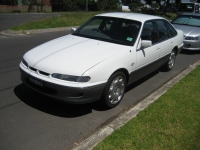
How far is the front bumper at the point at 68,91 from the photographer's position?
11.5 ft

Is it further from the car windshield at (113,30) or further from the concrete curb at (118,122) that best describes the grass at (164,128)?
the car windshield at (113,30)

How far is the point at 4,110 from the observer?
153 inches

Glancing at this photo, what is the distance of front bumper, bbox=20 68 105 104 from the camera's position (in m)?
3.49

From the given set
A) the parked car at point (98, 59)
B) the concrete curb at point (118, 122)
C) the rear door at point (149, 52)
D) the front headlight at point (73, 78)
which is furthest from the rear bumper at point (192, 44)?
the front headlight at point (73, 78)

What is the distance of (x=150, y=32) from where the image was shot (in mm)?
5117

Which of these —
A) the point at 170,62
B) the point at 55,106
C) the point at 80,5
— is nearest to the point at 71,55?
the point at 55,106

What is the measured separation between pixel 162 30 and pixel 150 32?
31.3 inches

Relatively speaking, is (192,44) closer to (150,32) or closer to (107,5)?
(150,32)

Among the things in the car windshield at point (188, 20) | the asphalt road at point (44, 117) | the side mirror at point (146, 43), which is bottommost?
the asphalt road at point (44, 117)

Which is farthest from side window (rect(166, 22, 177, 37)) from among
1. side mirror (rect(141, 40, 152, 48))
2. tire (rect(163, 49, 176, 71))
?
side mirror (rect(141, 40, 152, 48))

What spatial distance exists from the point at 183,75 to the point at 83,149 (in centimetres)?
415

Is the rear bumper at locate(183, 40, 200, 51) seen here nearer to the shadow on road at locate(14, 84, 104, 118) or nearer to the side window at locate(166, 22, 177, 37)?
the side window at locate(166, 22, 177, 37)

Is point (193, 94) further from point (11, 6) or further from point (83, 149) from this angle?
point (11, 6)

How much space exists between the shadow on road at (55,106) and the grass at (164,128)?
90 cm
